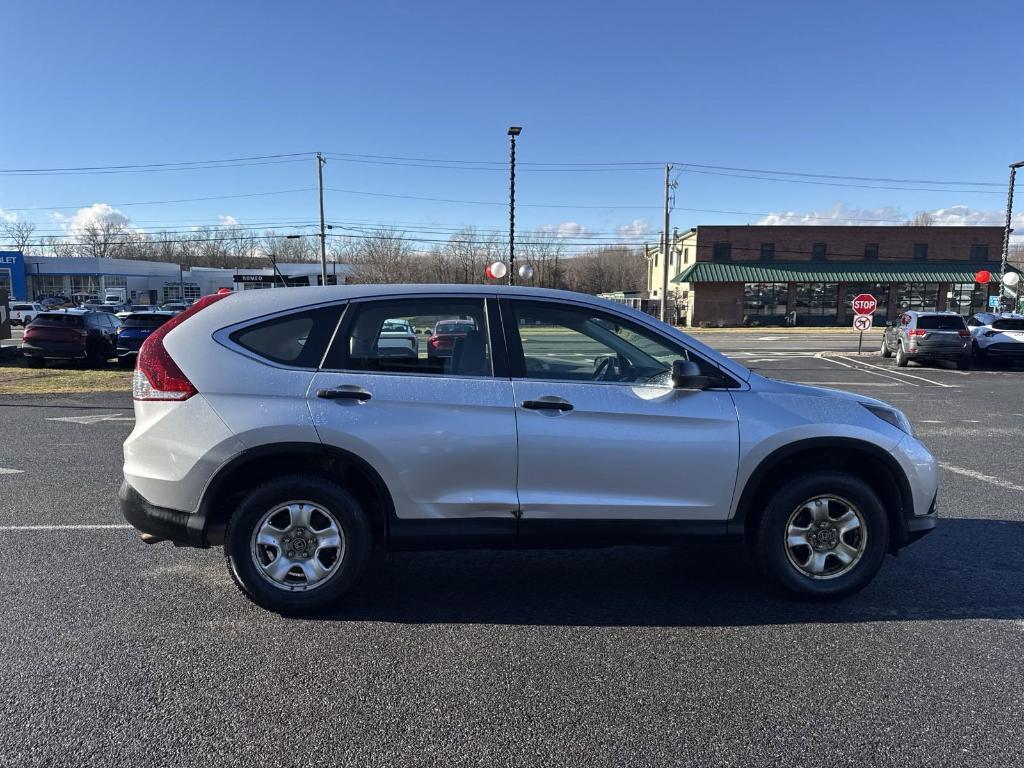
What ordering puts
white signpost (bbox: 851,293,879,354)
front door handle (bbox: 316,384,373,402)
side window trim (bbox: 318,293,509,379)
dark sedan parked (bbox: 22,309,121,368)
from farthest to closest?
white signpost (bbox: 851,293,879,354)
dark sedan parked (bbox: 22,309,121,368)
side window trim (bbox: 318,293,509,379)
front door handle (bbox: 316,384,373,402)

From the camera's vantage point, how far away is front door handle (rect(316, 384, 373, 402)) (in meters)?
3.51

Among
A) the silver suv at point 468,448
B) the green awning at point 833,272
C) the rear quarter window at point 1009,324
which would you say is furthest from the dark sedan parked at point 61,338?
the green awning at point 833,272

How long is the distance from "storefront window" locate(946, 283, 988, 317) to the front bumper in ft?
186

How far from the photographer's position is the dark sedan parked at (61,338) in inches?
660

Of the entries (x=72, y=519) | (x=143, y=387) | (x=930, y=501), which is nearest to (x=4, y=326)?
(x=72, y=519)

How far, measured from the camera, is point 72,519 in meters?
5.24

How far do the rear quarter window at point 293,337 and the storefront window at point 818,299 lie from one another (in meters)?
50.5

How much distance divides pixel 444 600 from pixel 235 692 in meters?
1.25

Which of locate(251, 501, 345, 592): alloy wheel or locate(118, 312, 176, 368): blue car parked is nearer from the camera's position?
locate(251, 501, 345, 592): alloy wheel

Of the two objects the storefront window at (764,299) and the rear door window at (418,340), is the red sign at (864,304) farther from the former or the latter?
the storefront window at (764,299)

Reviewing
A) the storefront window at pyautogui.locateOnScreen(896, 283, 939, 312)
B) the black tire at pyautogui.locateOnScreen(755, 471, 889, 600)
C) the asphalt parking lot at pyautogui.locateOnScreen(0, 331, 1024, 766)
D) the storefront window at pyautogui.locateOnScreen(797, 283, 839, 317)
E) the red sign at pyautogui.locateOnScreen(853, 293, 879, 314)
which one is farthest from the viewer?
the storefront window at pyautogui.locateOnScreen(797, 283, 839, 317)

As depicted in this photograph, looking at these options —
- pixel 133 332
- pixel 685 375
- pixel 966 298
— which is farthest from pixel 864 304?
pixel 966 298

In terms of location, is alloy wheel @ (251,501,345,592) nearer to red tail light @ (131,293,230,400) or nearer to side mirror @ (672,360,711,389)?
red tail light @ (131,293,230,400)

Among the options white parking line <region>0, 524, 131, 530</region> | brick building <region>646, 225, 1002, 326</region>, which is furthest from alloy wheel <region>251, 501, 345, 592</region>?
brick building <region>646, 225, 1002, 326</region>
